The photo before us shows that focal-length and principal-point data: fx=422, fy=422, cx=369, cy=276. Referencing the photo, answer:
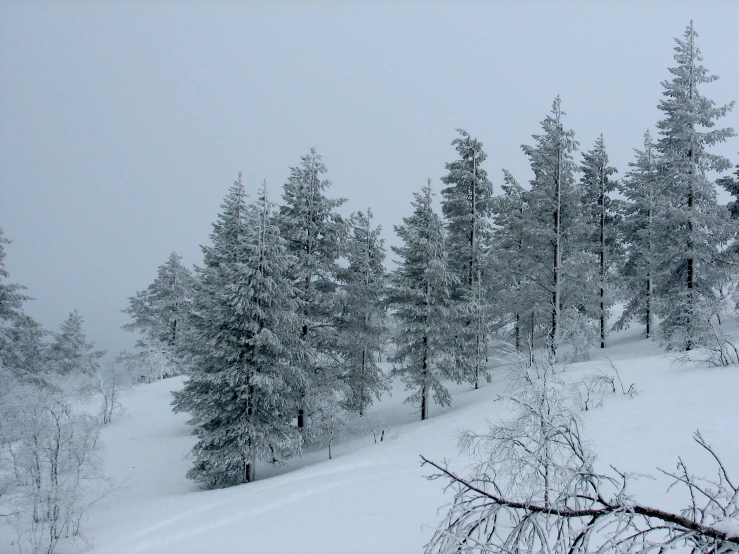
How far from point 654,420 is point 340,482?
7.91 metres

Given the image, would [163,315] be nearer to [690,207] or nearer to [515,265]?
[515,265]

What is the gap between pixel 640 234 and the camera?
2541cm

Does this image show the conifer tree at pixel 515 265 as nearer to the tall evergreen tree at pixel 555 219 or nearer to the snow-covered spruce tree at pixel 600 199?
the tall evergreen tree at pixel 555 219

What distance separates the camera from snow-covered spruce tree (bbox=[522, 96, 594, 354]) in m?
20.2

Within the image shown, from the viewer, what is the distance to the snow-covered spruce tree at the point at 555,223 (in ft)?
66.4

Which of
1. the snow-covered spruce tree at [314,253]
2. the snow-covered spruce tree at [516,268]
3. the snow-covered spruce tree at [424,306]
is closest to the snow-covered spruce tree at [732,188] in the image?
the snow-covered spruce tree at [516,268]

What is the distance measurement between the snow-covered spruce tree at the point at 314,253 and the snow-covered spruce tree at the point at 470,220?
7.27 m

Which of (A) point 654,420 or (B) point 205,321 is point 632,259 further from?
(B) point 205,321

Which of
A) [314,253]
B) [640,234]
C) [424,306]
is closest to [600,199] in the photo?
[640,234]

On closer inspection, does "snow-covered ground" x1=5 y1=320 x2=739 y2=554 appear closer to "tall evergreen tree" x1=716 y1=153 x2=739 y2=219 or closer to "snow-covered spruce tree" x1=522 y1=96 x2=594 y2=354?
"snow-covered spruce tree" x1=522 y1=96 x2=594 y2=354

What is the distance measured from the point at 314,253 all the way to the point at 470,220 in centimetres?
930

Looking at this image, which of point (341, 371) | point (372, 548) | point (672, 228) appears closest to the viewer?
point (372, 548)

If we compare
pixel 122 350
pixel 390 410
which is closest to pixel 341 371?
pixel 390 410

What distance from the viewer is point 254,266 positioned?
16109mm
